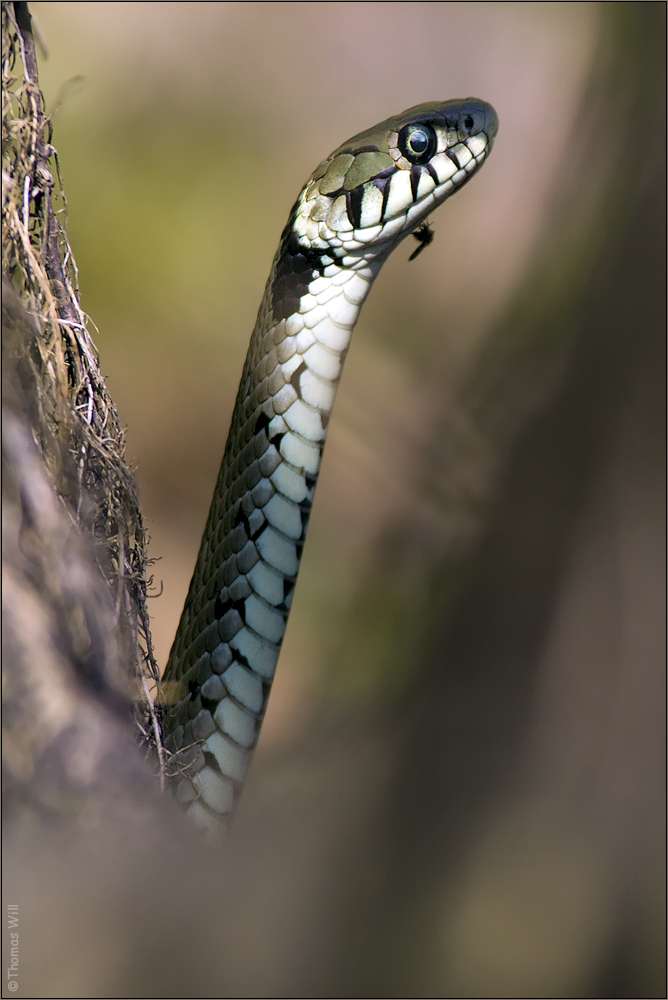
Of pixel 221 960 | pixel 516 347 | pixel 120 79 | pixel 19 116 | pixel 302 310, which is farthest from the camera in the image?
pixel 120 79

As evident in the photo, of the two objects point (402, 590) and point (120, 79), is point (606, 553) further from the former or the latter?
point (120, 79)

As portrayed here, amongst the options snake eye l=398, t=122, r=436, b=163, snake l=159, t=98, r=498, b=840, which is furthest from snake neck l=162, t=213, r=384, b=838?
snake eye l=398, t=122, r=436, b=163

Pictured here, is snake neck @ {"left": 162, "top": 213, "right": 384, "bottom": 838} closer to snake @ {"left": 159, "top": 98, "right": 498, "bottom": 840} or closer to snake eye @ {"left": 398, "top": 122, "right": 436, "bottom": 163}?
snake @ {"left": 159, "top": 98, "right": 498, "bottom": 840}

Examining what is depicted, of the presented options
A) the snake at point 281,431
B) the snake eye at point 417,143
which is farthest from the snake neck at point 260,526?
the snake eye at point 417,143

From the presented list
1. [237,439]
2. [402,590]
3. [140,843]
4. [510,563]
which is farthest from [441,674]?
[402,590]

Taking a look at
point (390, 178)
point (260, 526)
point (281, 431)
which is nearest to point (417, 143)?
point (390, 178)

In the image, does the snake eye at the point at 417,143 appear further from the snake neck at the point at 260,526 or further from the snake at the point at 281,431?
the snake neck at the point at 260,526
